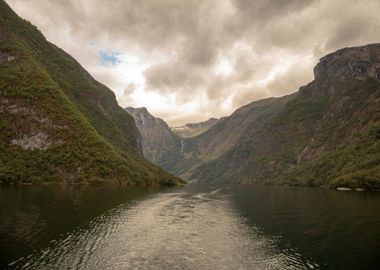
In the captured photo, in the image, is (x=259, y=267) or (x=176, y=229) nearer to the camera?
(x=259, y=267)

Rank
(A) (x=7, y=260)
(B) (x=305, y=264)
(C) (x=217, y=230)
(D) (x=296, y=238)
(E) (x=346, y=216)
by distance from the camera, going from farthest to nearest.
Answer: (E) (x=346, y=216) → (C) (x=217, y=230) → (D) (x=296, y=238) → (B) (x=305, y=264) → (A) (x=7, y=260)

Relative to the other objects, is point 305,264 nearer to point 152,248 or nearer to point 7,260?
point 152,248

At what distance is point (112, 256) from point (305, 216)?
6215 cm

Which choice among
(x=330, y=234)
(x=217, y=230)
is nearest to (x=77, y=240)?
(x=217, y=230)

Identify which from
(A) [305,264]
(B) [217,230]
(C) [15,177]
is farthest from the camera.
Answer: (C) [15,177]

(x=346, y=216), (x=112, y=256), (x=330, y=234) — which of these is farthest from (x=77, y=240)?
(x=346, y=216)

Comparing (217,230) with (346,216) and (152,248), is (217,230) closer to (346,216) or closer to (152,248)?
(152,248)

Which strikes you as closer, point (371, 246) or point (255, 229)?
point (371, 246)

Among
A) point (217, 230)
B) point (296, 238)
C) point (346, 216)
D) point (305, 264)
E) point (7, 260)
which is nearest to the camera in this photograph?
point (7, 260)

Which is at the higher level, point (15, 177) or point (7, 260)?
point (15, 177)

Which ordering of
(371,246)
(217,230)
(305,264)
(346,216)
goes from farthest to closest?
1. (346,216)
2. (217,230)
3. (371,246)
4. (305,264)

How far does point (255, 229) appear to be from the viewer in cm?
7606

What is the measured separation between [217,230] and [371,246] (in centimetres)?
3046

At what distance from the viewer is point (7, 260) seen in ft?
145
